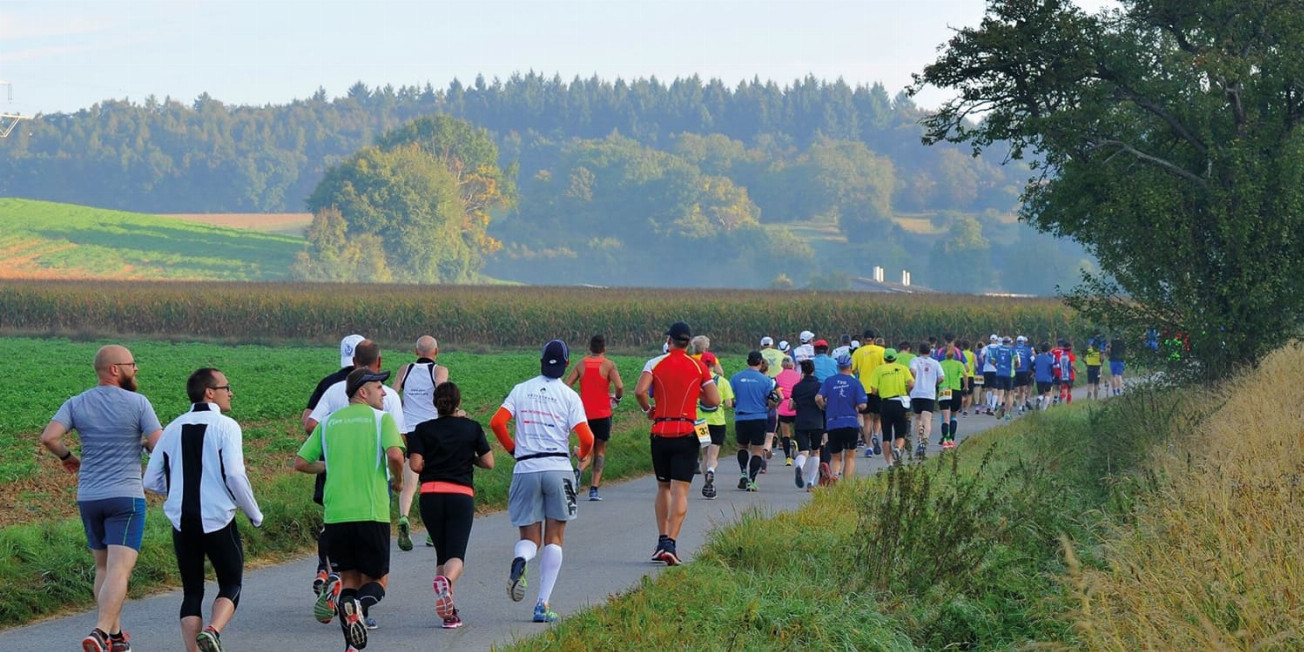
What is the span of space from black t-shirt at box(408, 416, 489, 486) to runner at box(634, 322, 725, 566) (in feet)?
10.4

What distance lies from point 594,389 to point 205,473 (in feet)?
30.4

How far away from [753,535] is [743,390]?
6.28 metres

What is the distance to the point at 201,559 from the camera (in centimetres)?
883

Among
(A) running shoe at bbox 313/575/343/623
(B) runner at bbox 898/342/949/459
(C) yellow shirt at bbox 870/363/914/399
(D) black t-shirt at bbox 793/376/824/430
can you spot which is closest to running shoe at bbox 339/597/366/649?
(A) running shoe at bbox 313/575/343/623

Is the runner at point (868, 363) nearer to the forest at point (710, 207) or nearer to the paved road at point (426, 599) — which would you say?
the paved road at point (426, 599)

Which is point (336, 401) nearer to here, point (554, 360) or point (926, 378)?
point (554, 360)

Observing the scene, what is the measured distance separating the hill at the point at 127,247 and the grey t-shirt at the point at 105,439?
104 m

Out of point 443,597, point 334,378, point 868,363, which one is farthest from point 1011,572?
point 868,363

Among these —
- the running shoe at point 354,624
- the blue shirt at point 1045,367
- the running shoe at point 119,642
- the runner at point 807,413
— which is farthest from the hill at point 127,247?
the running shoe at point 354,624

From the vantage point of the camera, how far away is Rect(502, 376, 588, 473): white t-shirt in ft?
35.6

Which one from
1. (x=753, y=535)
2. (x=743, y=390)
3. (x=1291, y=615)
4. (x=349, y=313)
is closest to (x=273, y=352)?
(x=349, y=313)

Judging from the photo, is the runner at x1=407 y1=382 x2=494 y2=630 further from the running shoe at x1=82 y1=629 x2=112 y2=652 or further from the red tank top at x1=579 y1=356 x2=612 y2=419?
the red tank top at x1=579 y1=356 x2=612 y2=419

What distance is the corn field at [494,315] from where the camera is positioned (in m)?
58.7

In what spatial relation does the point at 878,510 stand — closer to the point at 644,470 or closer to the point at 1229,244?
the point at 644,470
